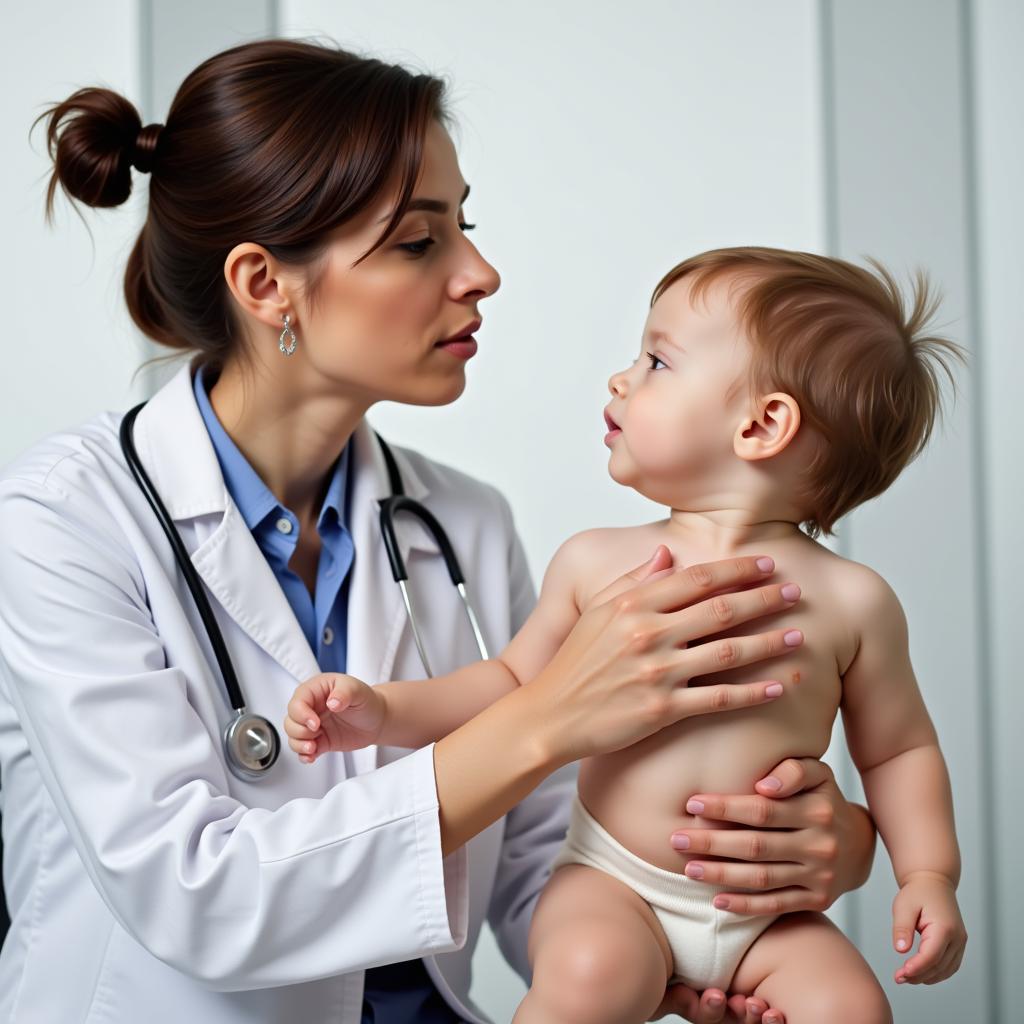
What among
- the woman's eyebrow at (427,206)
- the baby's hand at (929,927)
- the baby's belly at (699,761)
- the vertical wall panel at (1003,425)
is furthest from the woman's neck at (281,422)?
the vertical wall panel at (1003,425)

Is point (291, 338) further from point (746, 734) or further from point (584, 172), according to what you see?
point (584, 172)

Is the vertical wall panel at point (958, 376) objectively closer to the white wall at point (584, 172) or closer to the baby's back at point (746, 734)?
the white wall at point (584, 172)

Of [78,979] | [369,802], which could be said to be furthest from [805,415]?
[78,979]

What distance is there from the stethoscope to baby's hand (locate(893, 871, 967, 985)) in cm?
60

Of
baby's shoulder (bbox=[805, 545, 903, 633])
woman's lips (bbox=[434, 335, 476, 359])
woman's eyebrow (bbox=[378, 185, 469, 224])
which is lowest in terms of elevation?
baby's shoulder (bbox=[805, 545, 903, 633])

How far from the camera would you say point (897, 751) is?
1.19 metres

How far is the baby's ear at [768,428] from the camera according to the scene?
1.12 metres

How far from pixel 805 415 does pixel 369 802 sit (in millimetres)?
565

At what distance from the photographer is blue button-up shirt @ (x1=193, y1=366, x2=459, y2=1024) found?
→ 142cm

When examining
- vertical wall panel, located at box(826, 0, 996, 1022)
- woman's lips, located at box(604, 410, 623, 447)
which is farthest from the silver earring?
vertical wall panel, located at box(826, 0, 996, 1022)

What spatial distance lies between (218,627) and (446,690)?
29 centimetres

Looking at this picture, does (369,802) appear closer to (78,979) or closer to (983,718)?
(78,979)

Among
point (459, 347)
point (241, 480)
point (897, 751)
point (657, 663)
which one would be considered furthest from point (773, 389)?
point (241, 480)

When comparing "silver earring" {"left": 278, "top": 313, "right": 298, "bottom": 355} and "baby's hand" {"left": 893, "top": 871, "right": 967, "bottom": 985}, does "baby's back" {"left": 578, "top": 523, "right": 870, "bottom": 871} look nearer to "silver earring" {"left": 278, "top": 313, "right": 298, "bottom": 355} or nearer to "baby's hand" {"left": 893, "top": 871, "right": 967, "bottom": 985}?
"baby's hand" {"left": 893, "top": 871, "right": 967, "bottom": 985}
